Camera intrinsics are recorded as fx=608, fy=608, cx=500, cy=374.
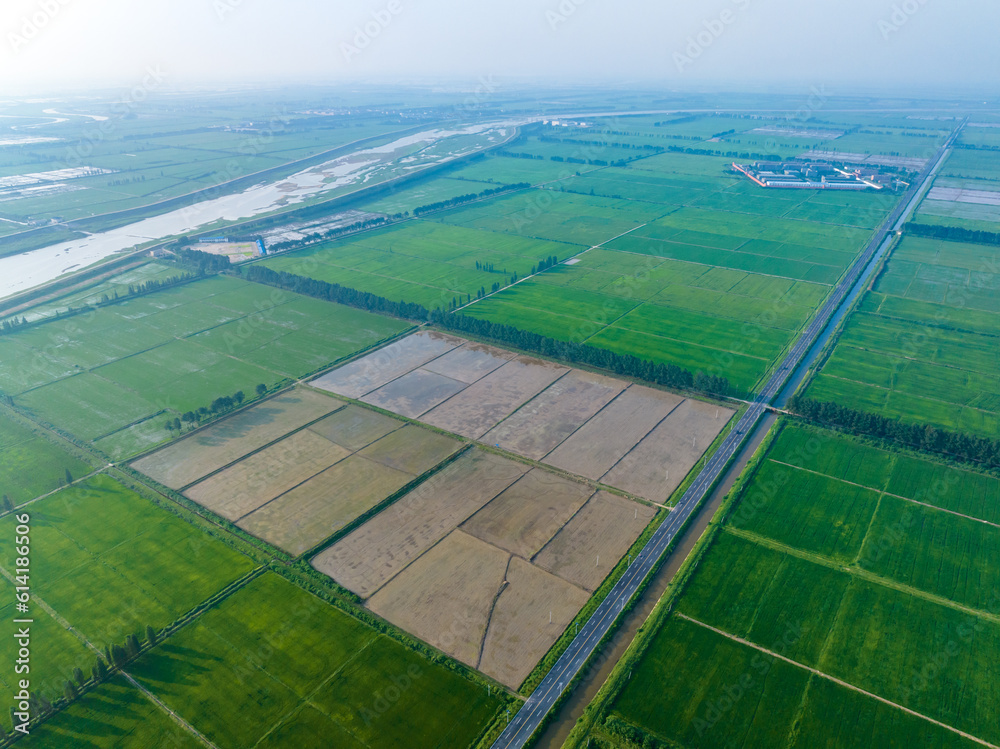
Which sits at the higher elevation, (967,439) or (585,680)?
(967,439)

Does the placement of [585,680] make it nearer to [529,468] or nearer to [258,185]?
[529,468]

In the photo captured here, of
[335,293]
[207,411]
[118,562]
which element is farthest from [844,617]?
[335,293]

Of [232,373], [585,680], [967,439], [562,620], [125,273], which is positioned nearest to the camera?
[585,680]

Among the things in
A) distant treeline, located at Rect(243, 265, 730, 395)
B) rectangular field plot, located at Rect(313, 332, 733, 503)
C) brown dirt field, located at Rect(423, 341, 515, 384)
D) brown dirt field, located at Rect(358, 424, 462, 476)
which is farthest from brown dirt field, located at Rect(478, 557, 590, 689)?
distant treeline, located at Rect(243, 265, 730, 395)

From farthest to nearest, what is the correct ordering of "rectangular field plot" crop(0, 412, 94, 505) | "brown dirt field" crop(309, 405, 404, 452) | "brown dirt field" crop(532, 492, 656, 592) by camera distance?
1. "brown dirt field" crop(309, 405, 404, 452)
2. "rectangular field plot" crop(0, 412, 94, 505)
3. "brown dirt field" crop(532, 492, 656, 592)

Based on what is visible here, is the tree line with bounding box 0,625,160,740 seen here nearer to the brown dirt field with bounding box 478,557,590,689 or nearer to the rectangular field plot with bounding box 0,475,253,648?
the rectangular field plot with bounding box 0,475,253,648

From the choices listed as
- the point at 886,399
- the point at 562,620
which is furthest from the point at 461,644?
the point at 886,399

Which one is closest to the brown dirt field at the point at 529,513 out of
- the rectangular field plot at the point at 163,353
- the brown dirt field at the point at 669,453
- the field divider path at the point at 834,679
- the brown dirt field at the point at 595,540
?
the brown dirt field at the point at 595,540

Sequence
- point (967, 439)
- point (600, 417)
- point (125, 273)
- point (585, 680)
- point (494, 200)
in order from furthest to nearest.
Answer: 1. point (494, 200)
2. point (125, 273)
3. point (600, 417)
4. point (967, 439)
5. point (585, 680)
